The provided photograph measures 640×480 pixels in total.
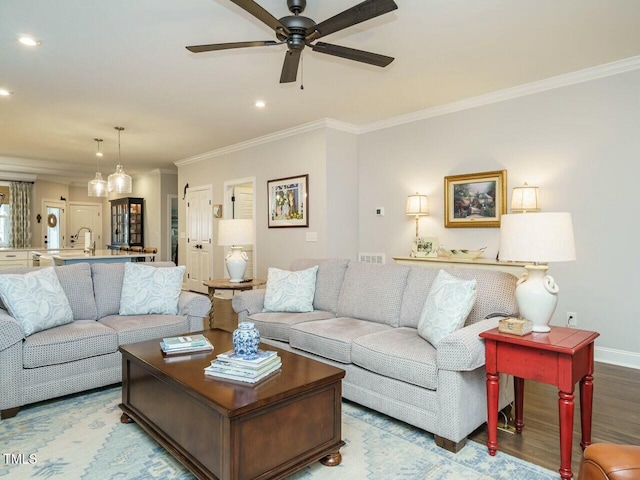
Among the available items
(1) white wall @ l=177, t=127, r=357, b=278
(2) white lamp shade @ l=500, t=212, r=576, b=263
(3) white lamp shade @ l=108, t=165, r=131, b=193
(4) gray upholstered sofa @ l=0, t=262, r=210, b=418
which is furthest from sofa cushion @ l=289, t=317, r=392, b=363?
(3) white lamp shade @ l=108, t=165, r=131, b=193

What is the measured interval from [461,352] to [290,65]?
2.06 metres

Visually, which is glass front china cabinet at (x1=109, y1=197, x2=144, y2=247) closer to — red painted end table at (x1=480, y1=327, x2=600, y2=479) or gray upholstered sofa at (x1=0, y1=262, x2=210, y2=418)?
gray upholstered sofa at (x1=0, y1=262, x2=210, y2=418)

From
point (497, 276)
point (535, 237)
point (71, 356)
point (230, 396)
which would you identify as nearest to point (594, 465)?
point (535, 237)

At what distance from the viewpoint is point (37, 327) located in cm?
269

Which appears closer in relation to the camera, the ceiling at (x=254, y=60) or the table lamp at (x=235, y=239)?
the ceiling at (x=254, y=60)

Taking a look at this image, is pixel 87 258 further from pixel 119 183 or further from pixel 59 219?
pixel 59 219

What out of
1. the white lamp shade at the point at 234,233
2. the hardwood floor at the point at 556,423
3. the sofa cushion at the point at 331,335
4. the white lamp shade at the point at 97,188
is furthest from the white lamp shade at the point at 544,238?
the white lamp shade at the point at 97,188

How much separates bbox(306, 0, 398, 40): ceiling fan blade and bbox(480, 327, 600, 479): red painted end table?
1.74m

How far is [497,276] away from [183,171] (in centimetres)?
683

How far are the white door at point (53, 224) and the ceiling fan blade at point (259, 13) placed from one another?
9652mm

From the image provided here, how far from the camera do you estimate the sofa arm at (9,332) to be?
2.38 meters

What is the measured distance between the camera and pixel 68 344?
2.63 m

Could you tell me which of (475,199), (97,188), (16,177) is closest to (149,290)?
(97,188)

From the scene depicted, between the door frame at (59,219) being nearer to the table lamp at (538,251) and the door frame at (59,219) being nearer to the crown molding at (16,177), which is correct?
the crown molding at (16,177)
